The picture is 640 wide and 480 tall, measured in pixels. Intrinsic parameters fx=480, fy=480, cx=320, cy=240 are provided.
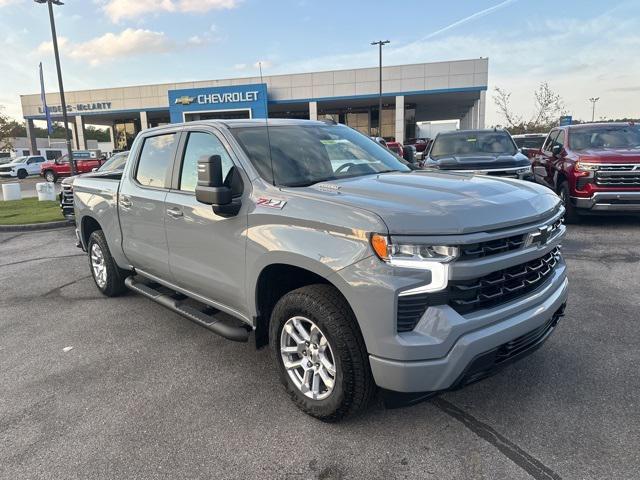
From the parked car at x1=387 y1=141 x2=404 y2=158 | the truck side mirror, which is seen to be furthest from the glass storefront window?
the truck side mirror

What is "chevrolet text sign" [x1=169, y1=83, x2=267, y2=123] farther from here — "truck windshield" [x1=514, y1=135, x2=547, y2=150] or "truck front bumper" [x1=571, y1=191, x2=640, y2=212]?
"truck front bumper" [x1=571, y1=191, x2=640, y2=212]

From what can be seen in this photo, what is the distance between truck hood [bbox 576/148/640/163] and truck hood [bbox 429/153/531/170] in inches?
41.5

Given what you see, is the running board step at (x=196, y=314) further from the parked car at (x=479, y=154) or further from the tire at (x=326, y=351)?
the parked car at (x=479, y=154)

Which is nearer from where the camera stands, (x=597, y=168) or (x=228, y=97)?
(x=597, y=168)

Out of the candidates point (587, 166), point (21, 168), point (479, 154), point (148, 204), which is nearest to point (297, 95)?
point (21, 168)

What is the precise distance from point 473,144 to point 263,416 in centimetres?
896

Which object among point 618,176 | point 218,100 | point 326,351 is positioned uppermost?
point 218,100

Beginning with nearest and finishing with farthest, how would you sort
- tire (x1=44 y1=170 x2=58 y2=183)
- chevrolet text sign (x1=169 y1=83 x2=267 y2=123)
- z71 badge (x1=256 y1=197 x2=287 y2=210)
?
z71 badge (x1=256 y1=197 x2=287 y2=210)
tire (x1=44 y1=170 x2=58 y2=183)
chevrolet text sign (x1=169 y1=83 x2=267 y2=123)

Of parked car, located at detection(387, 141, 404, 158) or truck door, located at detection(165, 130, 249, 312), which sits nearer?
truck door, located at detection(165, 130, 249, 312)

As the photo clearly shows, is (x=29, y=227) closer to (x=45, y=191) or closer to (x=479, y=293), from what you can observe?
(x=45, y=191)

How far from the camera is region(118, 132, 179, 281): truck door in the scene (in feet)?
14.0

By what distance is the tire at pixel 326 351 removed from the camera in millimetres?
2707

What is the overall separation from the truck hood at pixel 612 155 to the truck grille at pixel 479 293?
21.4 ft

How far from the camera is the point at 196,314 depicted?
3.88 m
